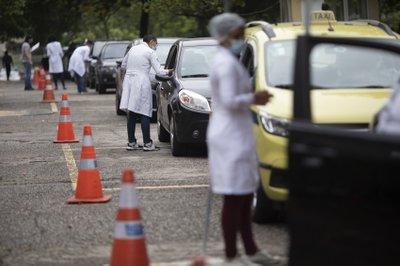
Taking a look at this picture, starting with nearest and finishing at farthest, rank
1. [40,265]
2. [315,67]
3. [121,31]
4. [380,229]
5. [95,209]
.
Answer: [380,229] < [40,265] < [315,67] < [95,209] < [121,31]

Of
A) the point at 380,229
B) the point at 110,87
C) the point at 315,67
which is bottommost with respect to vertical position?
the point at 110,87

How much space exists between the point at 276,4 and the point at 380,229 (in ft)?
74.9

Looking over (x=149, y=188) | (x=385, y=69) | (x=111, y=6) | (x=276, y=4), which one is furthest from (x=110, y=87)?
(x=385, y=69)

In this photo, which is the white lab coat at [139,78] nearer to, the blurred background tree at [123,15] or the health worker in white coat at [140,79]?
the health worker in white coat at [140,79]


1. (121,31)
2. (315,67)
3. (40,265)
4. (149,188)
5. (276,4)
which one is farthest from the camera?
(121,31)

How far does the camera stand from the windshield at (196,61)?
13623 millimetres

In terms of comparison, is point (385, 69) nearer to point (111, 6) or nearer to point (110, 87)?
point (110, 87)

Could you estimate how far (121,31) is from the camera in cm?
7994

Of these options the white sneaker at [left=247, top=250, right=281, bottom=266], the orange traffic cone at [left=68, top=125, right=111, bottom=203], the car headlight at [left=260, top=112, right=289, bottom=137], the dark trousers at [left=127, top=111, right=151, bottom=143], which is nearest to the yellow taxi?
the car headlight at [left=260, top=112, right=289, bottom=137]

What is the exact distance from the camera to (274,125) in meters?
7.60

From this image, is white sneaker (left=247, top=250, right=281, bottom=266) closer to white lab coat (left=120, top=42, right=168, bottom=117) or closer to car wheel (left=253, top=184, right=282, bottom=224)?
car wheel (left=253, top=184, right=282, bottom=224)

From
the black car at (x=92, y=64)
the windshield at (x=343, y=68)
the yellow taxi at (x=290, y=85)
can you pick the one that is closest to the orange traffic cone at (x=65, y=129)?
the yellow taxi at (x=290, y=85)

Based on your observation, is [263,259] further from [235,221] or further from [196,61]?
[196,61]

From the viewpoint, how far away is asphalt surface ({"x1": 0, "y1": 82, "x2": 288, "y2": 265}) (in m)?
7.30
